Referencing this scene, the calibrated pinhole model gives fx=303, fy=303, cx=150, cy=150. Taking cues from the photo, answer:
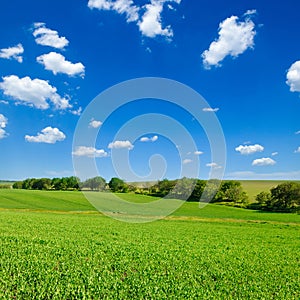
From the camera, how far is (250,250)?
2112 cm

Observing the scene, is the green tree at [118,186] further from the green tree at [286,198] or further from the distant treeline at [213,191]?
the green tree at [286,198]

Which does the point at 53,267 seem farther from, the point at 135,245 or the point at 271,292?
the point at 271,292

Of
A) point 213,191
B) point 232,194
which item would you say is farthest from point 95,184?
point 232,194

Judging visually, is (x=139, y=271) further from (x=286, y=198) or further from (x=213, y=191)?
(x=213, y=191)

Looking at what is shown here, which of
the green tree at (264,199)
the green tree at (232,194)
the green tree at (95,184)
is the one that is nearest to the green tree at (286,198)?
the green tree at (264,199)

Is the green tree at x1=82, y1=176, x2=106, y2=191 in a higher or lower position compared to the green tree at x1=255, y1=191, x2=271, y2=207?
higher

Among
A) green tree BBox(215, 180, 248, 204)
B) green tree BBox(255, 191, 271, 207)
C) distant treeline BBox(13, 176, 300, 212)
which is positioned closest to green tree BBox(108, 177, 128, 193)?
distant treeline BBox(13, 176, 300, 212)

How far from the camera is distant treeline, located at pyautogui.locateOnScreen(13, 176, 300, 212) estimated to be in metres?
80.2

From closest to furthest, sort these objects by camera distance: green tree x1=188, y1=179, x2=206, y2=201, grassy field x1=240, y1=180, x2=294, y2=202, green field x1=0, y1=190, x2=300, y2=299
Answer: green field x1=0, y1=190, x2=300, y2=299
green tree x1=188, y1=179, x2=206, y2=201
grassy field x1=240, y1=180, x2=294, y2=202

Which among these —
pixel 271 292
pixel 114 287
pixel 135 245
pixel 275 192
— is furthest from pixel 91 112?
pixel 275 192

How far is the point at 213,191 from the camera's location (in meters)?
97.9

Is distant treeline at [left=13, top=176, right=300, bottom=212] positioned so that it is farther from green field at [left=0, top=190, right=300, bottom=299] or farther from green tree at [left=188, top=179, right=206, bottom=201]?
green field at [left=0, top=190, right=300, bottom=299]

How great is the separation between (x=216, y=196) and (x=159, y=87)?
68.3 metres

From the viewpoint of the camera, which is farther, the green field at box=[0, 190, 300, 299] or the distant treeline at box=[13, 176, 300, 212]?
the distant treeline at box=[13, 176, 300, 212]
